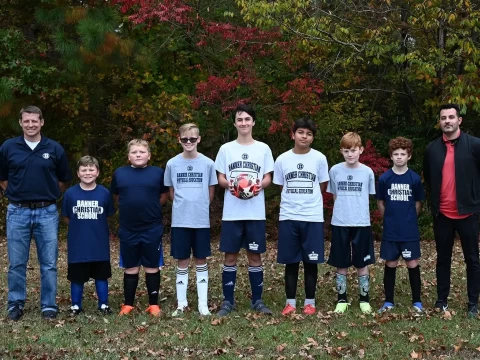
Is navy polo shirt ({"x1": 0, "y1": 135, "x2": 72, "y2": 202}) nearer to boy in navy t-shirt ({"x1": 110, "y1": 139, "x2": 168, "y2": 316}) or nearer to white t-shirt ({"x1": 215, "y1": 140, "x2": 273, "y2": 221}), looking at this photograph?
boy in navy t-shirt ({"x1": 110, "y1": 139, "x2": 168, "y2": 316})

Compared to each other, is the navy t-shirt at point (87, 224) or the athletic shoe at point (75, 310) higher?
the navy t-shirt at point (87, 224)

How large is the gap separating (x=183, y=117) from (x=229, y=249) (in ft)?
28.7

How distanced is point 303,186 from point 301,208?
236 millimetres

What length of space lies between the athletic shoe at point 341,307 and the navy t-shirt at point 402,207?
0.86 meters

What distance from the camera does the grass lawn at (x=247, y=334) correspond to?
6.19m

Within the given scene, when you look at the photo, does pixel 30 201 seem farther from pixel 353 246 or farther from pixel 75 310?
pixel 353 246

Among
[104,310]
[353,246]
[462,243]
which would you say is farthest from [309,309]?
[104,310]

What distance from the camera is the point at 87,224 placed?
25.5 feet

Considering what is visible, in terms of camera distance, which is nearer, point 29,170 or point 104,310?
point 29,170

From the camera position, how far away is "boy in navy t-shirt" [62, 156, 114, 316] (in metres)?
7.75

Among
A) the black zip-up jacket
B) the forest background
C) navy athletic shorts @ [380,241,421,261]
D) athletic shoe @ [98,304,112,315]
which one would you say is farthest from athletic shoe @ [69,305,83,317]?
the forest background

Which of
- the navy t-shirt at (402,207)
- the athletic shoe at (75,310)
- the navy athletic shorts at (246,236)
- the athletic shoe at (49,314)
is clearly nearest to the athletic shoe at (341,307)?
the navy t-shirt at (402,207)

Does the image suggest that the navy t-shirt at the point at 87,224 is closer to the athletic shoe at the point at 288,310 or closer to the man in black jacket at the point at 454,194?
the athletic shoe at the point at 288,310

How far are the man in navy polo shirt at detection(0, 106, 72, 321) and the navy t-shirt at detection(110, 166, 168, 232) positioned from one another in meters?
0.73
